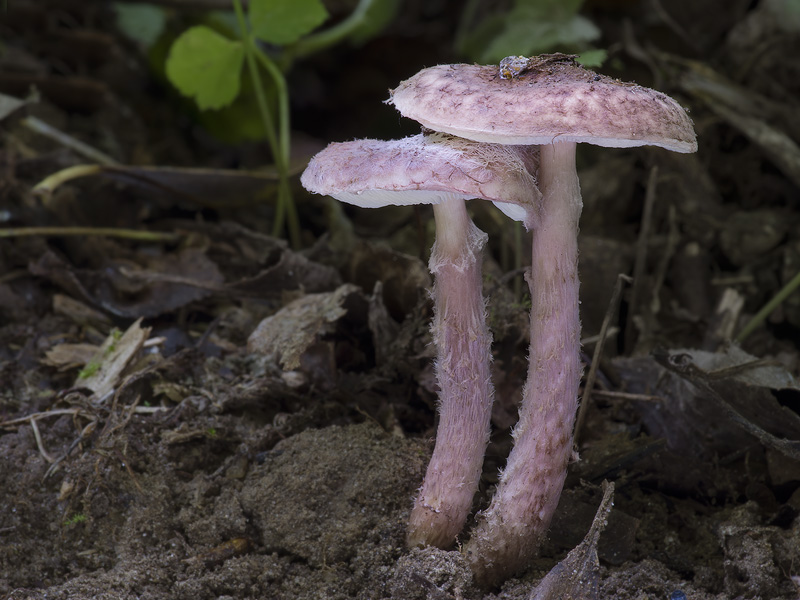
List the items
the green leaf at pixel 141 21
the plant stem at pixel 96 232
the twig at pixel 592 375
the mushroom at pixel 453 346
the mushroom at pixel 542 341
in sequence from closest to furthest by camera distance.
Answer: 1. the mushroom at pixel 542 341
2. the mushroom at pixel 453 346
3. the twig at pixel 592 375
4. the plant stem at pixel 96 232
5. the green leaf at pixel 141 21

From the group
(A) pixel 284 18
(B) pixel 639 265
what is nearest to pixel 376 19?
(A) pixel 284 18

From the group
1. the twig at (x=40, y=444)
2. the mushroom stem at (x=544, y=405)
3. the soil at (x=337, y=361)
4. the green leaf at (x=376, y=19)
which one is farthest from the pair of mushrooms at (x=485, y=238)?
the green leaf at (x=376, y=19)

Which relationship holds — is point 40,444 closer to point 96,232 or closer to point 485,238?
point 96,232

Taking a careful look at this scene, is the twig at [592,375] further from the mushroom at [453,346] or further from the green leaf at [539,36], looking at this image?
the green leaf at [539,36]

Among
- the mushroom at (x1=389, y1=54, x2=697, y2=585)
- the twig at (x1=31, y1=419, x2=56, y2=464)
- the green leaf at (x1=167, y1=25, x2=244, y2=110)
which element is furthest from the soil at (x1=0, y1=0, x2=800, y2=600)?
the green leaf at (x1=167, y1=25, x2=244, y2=110)

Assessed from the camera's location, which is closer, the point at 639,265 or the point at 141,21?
the point at 639,265
